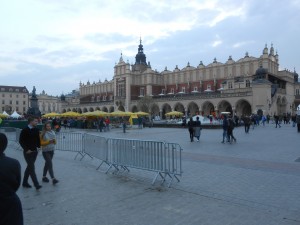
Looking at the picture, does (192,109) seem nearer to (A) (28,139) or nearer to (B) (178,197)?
(A) (28,139)

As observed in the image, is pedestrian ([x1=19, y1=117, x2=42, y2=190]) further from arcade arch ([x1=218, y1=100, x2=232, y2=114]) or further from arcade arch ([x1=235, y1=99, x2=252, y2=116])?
arcade arch ([x1=218, y1=100, x2=232, y2=114])

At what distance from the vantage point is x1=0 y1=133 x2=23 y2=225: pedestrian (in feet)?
9.63

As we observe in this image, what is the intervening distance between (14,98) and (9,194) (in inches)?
4725

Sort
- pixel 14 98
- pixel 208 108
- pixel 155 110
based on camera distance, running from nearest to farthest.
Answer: pixel 208 108, pixel 155 110, pixel 14 98

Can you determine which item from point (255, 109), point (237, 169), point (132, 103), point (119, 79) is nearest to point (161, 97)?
point (132, 103)

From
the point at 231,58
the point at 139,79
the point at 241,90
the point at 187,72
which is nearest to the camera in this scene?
the point at 241,90

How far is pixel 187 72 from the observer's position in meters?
72.2

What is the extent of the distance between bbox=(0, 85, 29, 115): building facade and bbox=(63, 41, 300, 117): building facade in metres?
30.6

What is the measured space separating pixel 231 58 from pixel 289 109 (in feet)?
50.7

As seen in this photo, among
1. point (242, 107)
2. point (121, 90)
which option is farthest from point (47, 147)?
point (121, 90)

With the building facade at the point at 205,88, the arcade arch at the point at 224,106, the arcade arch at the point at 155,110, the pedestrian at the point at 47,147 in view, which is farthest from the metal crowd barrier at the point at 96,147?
the arcade arch at the point at 155,110

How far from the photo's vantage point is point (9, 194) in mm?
3041

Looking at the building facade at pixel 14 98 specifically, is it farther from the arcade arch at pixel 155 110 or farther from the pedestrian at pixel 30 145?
the pedestrian at pixel 30 145

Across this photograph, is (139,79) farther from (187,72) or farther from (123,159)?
(123,159)
